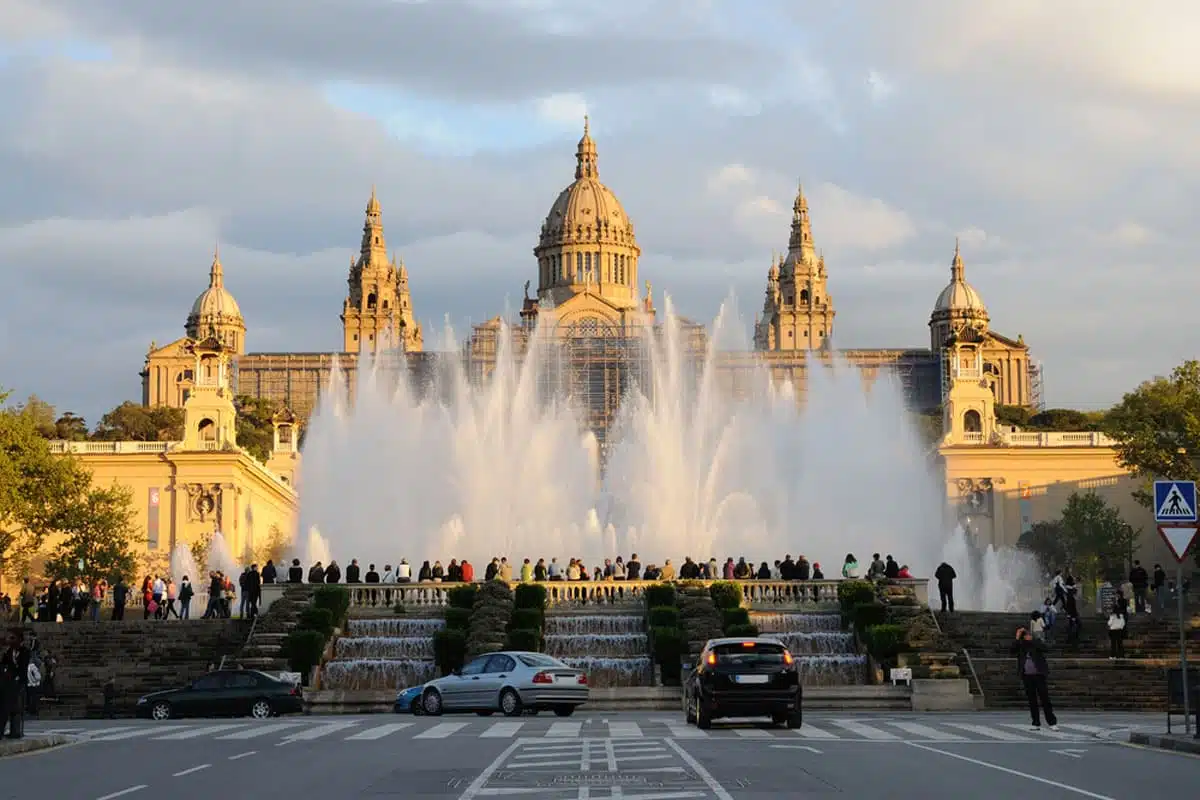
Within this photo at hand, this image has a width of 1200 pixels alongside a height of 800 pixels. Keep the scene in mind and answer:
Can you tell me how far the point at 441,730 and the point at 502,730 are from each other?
0.98m

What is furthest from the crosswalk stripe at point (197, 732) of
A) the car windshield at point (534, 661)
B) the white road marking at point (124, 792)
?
the white road marking at point (124, 792)

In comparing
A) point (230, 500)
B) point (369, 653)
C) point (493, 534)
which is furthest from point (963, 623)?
point (230, 500)

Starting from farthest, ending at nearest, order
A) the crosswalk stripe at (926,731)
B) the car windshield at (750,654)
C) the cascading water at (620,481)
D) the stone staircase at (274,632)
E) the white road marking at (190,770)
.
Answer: the cascading water at (620,481), the stone staircase at (274,632), the car windshield at (750,654), the crosswalk stripe at (926,731), the white road marking at (190,770)

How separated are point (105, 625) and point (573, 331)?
131238 millimetres

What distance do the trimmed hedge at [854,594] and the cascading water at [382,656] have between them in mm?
10209

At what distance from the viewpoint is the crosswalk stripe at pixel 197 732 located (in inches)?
1123

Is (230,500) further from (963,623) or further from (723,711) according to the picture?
(723,711)

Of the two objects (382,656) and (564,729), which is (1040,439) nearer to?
(382,656)

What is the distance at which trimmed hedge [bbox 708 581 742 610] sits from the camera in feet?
162

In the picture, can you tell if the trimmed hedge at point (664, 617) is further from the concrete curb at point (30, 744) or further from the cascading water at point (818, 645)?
the concrete curb at point (30, 744)

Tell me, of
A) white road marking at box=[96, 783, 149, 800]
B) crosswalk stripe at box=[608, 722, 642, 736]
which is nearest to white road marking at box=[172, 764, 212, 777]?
white road marking at box=[96, 783, 149, 800]

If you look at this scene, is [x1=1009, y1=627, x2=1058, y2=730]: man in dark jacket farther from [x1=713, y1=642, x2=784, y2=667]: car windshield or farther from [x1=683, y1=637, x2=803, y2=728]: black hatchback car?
[x1=713, y1=642, x2=784, y2=667]: car windshield

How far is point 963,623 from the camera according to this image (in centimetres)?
4956

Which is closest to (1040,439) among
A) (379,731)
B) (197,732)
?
(379,731)
